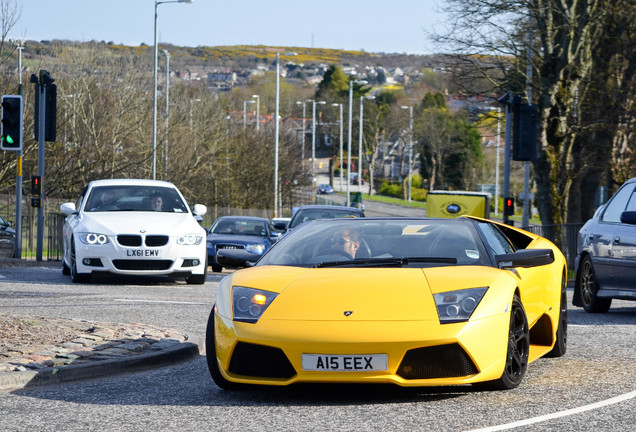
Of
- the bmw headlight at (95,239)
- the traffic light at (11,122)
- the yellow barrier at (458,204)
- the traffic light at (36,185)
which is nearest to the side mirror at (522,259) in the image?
the bmw headlight at (95,239)

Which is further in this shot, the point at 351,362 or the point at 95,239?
the point at 95,239

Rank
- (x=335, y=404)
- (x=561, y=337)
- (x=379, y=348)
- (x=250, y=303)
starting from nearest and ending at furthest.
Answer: (x=379, y=348), (x=335, y=404), (x=250, y=303), (x=561, y=337)

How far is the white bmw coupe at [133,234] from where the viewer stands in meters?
18.8

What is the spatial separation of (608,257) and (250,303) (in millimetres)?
8058

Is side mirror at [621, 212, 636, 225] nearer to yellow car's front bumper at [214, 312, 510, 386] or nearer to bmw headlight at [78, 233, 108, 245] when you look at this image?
yellow car's front bumper at [214, 312, 510, 386]

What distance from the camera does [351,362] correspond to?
7.21 metres

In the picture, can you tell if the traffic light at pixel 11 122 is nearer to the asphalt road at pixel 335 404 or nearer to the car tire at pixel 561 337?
the asphalt road at pixel 335 404

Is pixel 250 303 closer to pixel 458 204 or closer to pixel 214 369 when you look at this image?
pixel 214 369

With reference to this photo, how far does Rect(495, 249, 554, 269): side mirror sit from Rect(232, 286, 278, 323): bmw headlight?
1.69 m

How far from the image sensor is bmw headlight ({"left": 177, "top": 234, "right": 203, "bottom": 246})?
63.0ft

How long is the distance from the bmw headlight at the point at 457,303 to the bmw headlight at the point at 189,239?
11982 millimetres

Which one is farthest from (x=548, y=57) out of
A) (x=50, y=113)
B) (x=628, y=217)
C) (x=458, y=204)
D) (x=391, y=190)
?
(x=391, y=190)

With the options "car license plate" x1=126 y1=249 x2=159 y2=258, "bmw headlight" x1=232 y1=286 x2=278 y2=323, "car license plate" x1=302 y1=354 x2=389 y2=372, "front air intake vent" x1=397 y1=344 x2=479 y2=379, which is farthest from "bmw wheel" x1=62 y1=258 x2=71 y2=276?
"front air intake vent" x1=397 y1=344 x2=479 y2=379

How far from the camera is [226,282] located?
818cm
